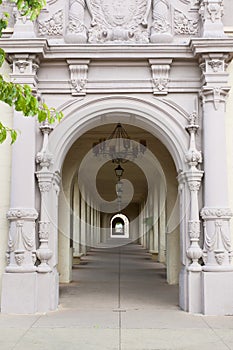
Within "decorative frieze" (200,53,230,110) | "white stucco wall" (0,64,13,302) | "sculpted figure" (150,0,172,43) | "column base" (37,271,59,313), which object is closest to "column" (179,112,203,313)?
"decorative frieze" (200,53,230,110)

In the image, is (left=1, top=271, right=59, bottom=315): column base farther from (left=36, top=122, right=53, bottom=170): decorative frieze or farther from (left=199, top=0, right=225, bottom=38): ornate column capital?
(left=199, top=0, right=225, bottom=38): ornate column capital

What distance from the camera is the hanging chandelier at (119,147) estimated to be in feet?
38.4

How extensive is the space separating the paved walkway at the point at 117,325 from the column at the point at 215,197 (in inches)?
18.9

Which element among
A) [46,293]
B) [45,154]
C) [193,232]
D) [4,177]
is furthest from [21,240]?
[193,232]

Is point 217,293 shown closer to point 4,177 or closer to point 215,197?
point 215,197

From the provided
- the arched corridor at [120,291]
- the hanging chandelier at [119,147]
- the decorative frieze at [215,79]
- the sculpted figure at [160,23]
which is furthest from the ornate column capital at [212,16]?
the arched corridor at [120,291]

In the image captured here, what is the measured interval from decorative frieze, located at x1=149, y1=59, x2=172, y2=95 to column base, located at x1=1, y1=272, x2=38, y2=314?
400 centimetres

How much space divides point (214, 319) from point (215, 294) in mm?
457

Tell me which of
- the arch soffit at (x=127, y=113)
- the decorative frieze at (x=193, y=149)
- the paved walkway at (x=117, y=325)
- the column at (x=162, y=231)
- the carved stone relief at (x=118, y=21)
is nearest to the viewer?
the paved walkway at (x=117, y=325)

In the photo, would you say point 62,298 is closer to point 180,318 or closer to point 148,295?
point 148,295

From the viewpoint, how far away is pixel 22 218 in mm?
8242

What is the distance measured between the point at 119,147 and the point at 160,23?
3.83 m

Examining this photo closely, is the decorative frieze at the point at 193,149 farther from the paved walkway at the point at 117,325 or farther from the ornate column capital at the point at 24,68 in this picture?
the ornate column capital at the point at 24,68

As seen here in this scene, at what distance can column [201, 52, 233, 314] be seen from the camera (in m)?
8.03
